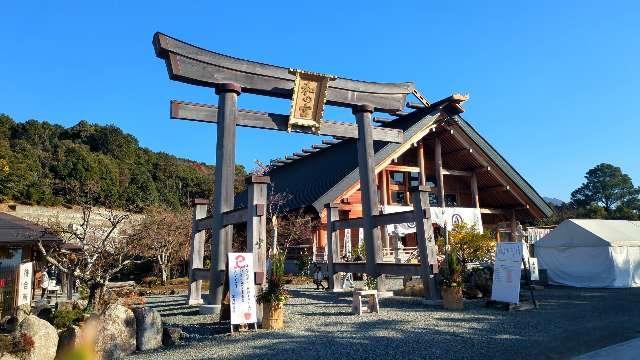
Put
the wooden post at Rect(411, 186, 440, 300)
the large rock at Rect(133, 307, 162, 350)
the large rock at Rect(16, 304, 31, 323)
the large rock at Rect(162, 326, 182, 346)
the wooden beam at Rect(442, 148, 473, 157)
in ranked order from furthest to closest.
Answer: the wooden beam at Rect(442, 148, 473, 157) → the wooden post at Rect(411, 186, 440, 300) → the large rock at Rect(16, 304, 31, 323) → the large rock at Rect(162, 326, 182, 346) → the large rock at Rect(133, 307, 162, 350)

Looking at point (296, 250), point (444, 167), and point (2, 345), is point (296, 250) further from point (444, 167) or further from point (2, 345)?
point (2, 345)

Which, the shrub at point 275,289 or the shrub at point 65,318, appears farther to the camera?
the shrub at point 65,318

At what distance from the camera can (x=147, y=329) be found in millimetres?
6371

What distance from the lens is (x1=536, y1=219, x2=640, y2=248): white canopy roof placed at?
14914mm

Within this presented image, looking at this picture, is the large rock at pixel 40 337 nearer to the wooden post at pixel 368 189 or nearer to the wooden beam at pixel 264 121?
the wooden beam at pixel 264 121

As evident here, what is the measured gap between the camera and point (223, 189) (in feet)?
30.4

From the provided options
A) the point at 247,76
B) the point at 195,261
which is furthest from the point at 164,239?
the point at 247,76

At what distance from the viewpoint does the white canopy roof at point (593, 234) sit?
14914 mm

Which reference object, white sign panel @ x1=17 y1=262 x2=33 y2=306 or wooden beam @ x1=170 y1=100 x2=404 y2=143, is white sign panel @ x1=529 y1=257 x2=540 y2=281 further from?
white sign panel @ x1=17 y1=262 x2=33 y2=306

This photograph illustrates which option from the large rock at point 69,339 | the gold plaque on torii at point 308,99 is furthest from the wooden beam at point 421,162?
the large rock at point 69,339

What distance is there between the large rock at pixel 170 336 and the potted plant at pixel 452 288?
5090mm

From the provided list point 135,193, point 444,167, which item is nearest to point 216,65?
point 444,167

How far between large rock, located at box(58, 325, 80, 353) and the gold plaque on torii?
6717 millimetres

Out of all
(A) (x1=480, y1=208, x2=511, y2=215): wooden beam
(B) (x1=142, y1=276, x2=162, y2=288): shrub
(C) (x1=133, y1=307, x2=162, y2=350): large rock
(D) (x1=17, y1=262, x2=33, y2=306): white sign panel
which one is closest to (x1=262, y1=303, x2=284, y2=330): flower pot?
(C) (x1=133, y1=307, x2=162, y2=350): large rock
